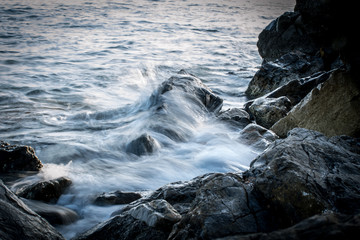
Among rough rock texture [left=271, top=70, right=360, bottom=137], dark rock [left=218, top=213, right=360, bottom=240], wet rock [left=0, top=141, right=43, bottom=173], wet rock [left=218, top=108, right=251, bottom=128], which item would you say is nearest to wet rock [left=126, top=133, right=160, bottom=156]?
wet rock [left=0, top=141, right=43, bottom=173]

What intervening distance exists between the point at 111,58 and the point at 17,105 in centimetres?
574

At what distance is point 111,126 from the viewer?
6195mm

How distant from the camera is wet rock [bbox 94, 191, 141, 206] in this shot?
133 inches

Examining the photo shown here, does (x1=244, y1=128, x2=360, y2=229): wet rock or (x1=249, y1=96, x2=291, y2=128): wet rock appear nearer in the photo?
(x1=244, y1=128, x2=360, y2=229): wet rock

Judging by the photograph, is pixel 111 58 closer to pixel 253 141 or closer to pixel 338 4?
pixel 253 141

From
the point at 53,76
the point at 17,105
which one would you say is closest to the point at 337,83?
the point at 17,105

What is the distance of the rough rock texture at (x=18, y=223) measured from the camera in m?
2.00

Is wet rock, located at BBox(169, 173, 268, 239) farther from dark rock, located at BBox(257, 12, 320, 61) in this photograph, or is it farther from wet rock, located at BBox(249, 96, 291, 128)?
dark rock, located at BBox(257, 12, 320, 61)

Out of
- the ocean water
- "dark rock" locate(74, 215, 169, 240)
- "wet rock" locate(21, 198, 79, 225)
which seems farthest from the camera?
the ocean water

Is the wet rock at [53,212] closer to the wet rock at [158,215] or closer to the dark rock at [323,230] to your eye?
the wet rock at [158,215]

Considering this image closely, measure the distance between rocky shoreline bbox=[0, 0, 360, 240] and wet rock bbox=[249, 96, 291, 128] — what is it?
604 millimetres

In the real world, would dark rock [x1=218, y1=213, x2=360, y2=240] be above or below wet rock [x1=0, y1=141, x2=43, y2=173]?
above

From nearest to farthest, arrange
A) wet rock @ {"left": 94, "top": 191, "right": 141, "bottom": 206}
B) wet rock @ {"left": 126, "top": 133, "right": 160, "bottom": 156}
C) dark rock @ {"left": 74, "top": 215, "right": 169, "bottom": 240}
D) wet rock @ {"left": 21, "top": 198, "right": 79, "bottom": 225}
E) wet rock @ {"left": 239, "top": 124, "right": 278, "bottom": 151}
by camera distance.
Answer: dark rock @ {"left": 74, "top": 215, "right": 169, "bottom": 240}, wet rock @ {"left": 21, "top": 198, "right": 79, "bottom": 225}, wet rock @ {"left": 94, "top": 191, "right": 141, "bottom": 206}, wet rock @ {"left": 239, "top": 124, "right": 278, "bottom": 151}, wet rock @ {"left": 126, "top": 133, "right": 160, "bottom": 156}

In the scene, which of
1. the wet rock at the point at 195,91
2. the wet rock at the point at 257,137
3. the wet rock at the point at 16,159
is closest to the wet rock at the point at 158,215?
the wet rock at the point at 16,159
